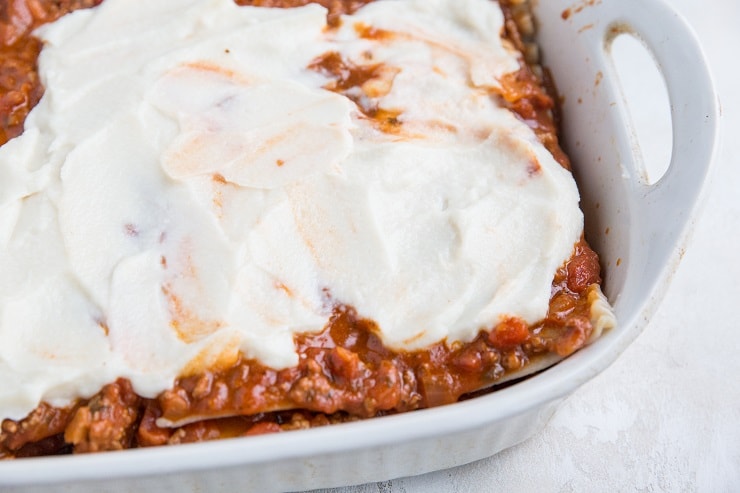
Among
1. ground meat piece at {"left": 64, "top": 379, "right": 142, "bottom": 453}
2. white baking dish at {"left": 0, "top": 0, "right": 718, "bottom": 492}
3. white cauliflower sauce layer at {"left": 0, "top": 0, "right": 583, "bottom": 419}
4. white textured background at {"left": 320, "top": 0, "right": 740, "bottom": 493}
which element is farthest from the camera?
white textured background at {"left": 320, "top": 0, "right": 740, "bottom": 493}

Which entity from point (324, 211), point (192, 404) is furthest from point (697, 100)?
point (192, 404)

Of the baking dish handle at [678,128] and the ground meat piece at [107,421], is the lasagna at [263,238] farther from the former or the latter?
the baking dish handle at [678,128]

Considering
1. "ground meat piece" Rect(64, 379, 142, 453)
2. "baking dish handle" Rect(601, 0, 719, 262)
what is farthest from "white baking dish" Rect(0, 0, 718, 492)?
"ground meat piece" Rect(64, 379, 142, 453)

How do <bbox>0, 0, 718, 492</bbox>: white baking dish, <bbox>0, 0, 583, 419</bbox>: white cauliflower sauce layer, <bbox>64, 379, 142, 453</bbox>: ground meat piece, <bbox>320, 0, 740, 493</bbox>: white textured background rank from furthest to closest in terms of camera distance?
<bbox>320, 0, 740, 493</bbox>: white textured background
<bbox>0, 0, 583, 419</bbox>: white cauliflower sauce layer
<bbox>64, 379, 142, 453</bbox>: ground meat piece
<bbox>0, 0, 718, 492</bbox>: white baking dish

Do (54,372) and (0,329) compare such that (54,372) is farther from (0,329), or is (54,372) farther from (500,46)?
(500,46)

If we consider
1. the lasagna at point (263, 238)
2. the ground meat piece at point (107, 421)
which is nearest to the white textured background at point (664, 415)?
the lasagna at point (263, 238)

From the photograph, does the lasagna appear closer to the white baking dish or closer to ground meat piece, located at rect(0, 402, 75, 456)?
ground meat piece, located at rect(0, 402, 75, 456)

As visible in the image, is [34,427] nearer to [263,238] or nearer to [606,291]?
[263,238]
